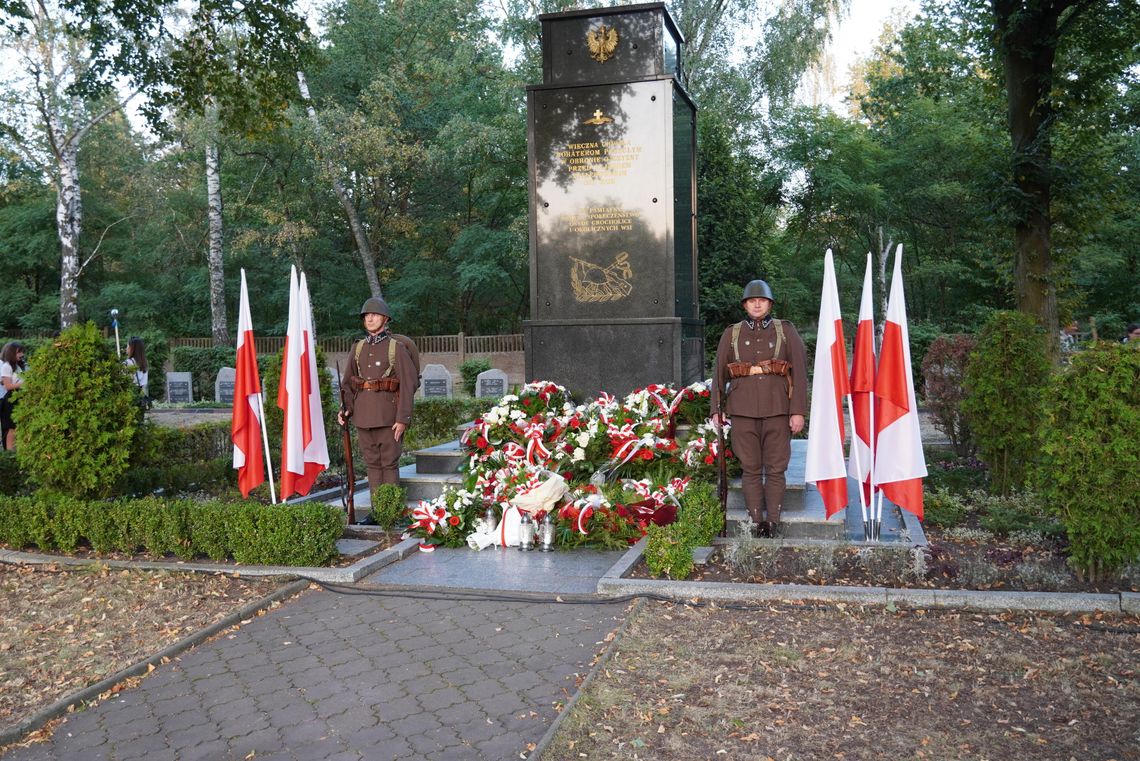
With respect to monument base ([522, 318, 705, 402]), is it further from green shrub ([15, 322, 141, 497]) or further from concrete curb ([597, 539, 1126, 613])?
green shrub ([15, 322, 141, 497])

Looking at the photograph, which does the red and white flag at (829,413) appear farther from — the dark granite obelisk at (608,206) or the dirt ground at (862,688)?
the dark granite obelisk at (608,206)

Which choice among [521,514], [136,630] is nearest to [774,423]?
[521,514]

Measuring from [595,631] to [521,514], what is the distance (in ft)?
6.91

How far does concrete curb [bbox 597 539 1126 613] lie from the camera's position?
494 cm

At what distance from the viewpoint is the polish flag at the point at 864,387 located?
6324 mm

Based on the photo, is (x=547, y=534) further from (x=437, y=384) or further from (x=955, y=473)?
(x=437, y=384)

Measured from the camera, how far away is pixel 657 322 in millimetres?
8523

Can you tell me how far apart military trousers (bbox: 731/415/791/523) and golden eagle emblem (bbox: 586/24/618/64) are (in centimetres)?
404

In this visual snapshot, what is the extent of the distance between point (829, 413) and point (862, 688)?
2.72 metres

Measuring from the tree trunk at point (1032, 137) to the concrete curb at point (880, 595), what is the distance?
25.4 feet

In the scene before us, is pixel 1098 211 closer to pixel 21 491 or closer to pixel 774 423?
pixel 774 423

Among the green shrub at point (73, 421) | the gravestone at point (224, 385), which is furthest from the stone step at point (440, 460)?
the gravestone at point (224, 385)

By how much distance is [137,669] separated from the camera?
14.6 feet

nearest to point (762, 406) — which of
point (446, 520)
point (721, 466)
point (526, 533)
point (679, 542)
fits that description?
point (721, 466)
